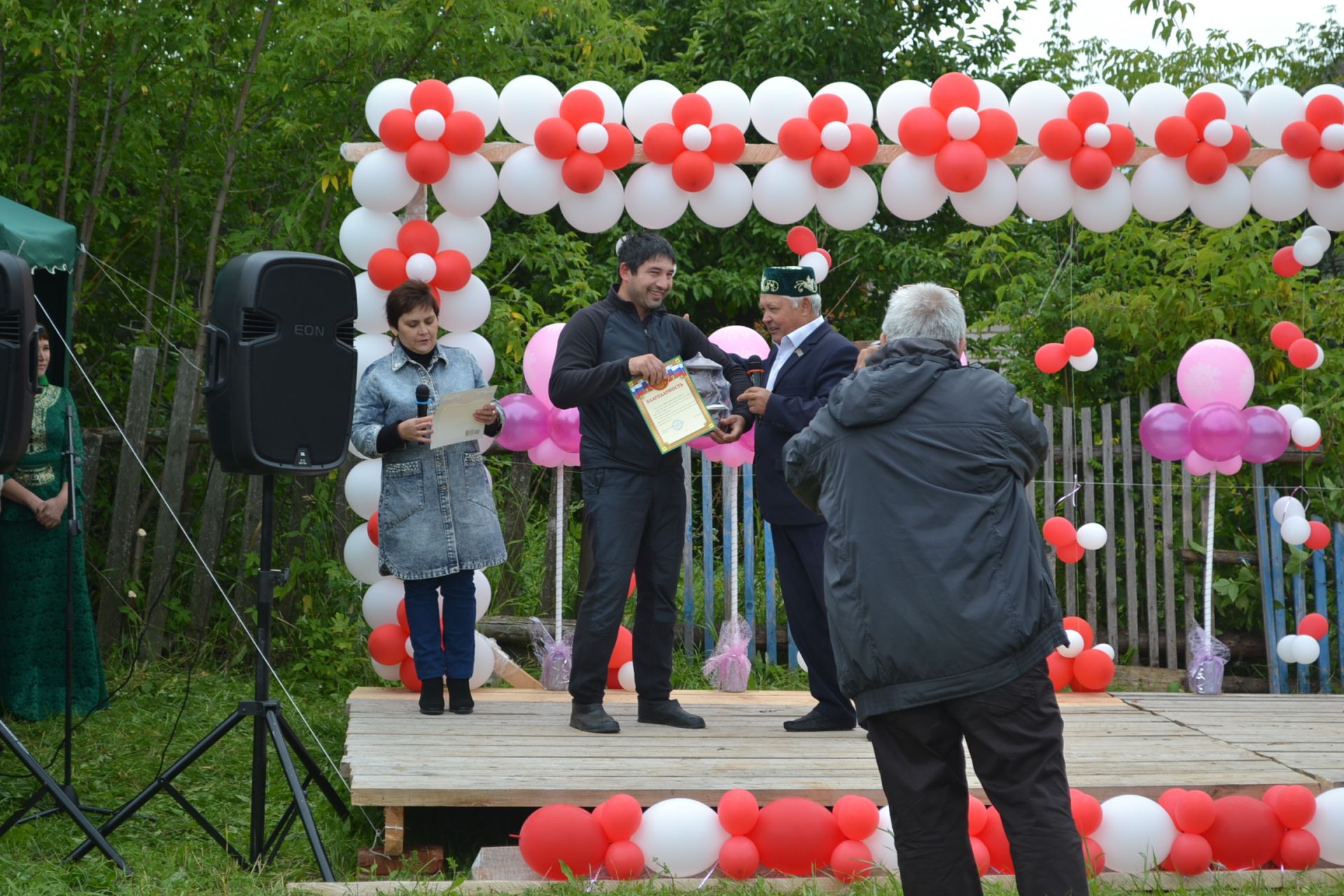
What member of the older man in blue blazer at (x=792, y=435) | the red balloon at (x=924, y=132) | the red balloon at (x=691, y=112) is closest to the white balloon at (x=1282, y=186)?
the red balloon at (x=924, y=132)

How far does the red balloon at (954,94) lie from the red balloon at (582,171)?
4.03 ft

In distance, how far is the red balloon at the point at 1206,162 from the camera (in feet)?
17.8

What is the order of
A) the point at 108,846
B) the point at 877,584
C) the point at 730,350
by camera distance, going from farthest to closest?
1. the point at 730,350
2. the point at 108,846
3. the point at 877,584

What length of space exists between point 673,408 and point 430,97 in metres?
1.63

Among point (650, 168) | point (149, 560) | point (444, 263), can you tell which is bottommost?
point (149, 560)

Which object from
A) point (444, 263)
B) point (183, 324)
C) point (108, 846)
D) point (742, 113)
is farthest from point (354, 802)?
point (183, 324)

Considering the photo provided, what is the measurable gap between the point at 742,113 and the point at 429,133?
4.12 feet

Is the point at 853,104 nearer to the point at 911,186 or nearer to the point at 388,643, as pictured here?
the point at 911,186

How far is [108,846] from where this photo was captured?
11.9 feet

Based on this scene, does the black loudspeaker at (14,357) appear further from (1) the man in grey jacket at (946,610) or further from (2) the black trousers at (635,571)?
(1) the man in grey jacket at (946,610)

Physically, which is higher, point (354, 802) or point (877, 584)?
point (877, 584)

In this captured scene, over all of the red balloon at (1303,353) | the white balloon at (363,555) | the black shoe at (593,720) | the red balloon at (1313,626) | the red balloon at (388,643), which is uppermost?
the red balloon at (1303,353)

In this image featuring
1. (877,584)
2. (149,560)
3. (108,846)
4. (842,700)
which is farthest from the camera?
(149,560)

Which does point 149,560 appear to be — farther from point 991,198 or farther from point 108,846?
point 991,198
